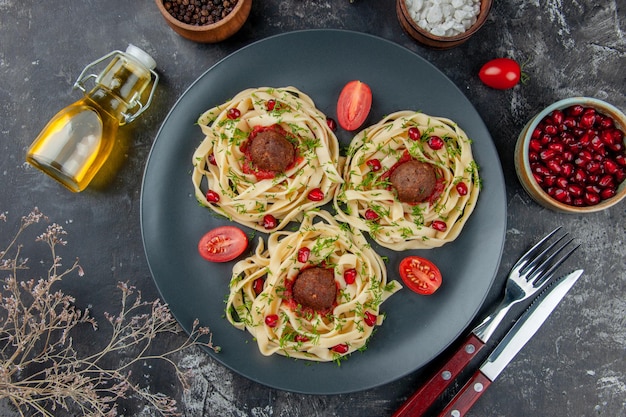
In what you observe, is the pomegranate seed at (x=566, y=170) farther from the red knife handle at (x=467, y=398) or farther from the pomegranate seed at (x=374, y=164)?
the red knife handle at (x=467, y=398)

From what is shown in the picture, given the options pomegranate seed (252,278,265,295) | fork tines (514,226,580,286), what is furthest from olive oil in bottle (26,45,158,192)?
fork tines (514,226,580,286)

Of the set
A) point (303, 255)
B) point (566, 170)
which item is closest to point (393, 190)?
point (303, 255)

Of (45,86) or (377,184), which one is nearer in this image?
(377,184)

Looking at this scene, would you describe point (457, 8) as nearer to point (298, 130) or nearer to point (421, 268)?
point (298, 130)

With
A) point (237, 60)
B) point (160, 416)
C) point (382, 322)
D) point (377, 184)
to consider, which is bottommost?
point (160, 416)

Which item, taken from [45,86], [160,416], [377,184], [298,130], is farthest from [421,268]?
[45,86]

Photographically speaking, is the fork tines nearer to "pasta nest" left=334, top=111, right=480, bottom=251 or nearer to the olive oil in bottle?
"pasta nest" left=334, top=111, right=480, bottom=251
